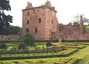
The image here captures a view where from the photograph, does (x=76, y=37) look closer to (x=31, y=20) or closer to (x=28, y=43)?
(x=31, y=20)

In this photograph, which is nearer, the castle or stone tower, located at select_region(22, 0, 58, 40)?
the castle

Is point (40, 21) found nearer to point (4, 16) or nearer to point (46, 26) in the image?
point (46, 26)

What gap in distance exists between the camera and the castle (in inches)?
1671

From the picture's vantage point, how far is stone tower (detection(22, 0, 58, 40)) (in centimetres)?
4341

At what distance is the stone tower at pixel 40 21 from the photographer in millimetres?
43406

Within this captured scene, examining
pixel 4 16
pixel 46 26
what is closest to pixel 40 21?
pixel 46 26

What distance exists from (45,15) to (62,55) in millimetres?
25442

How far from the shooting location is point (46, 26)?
43406 millimetres

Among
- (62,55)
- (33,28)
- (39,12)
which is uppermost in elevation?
(39,12)

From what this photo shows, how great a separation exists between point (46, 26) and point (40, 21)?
5.31 feet

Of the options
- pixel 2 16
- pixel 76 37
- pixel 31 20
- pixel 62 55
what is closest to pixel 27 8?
pixel 31 20

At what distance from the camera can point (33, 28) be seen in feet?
148

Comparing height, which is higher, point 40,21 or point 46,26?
point 40,21

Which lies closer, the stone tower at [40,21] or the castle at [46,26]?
the castle at [46,26]
